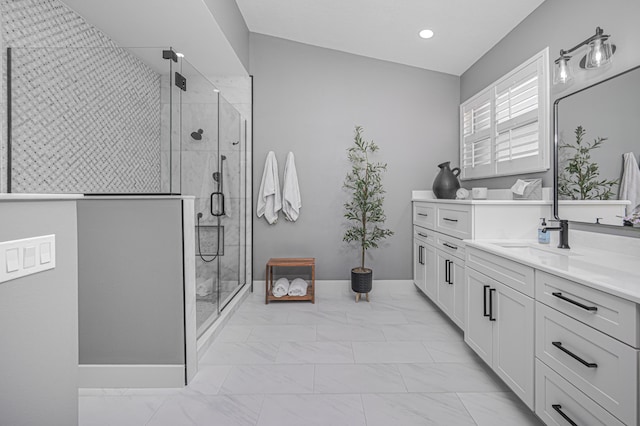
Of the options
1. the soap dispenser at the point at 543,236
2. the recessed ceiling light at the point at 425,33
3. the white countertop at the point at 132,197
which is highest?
the recessed ceiling light at the point at 425,33

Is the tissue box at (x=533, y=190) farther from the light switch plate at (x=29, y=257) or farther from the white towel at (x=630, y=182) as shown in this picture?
the light switch plate at (x=29, y=257)

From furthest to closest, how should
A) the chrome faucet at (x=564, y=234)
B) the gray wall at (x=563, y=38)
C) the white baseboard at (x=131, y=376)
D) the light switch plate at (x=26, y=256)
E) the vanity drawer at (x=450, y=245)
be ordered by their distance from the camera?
the vanity drawer at (x=450, y=245), the chrome faucet at (x=564, y=234), the white baseboard at (x=131, y=376), the gray wall at (x=563, y=38), the light switch plate at (x=26, y=256)

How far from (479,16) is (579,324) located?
8.45ft

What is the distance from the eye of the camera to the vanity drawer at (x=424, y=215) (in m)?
3.23

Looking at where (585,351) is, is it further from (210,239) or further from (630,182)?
(210,239)

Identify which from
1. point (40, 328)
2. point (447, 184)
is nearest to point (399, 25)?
point (447, 184)

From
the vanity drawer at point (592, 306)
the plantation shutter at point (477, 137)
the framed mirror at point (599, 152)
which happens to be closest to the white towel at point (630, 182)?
the framed mirror at point (599, 152)

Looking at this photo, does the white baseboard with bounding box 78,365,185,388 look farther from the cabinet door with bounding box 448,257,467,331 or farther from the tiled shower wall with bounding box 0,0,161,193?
the cabinet door with bounding box 448,257,467,331

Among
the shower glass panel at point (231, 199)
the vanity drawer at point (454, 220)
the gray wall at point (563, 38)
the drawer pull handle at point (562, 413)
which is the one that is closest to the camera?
the drawer pull handle at point (562, 413)

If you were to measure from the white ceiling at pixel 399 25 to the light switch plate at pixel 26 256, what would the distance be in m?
2.91

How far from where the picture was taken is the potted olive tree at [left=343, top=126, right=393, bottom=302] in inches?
139

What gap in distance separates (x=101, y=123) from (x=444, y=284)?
9.36ft

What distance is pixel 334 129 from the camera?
12.5ft

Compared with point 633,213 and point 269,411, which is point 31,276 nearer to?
point 269,411
